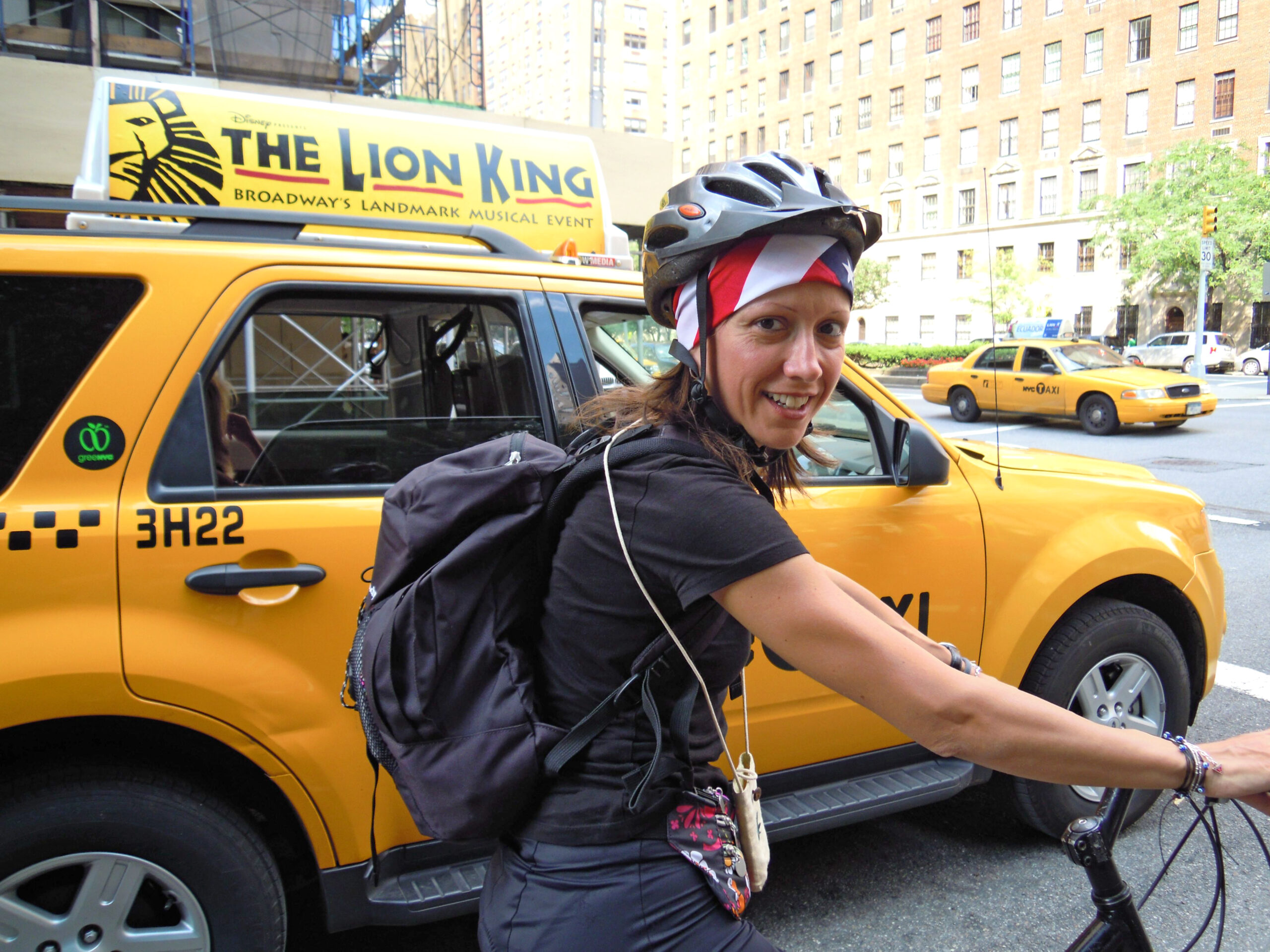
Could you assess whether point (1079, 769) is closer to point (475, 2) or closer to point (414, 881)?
point (414, 881)

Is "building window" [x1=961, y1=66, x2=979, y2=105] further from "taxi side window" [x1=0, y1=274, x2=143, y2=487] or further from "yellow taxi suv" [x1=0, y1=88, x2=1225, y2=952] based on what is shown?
"taxi side window" [x1=0, y1=274, x2=143, y2=487]

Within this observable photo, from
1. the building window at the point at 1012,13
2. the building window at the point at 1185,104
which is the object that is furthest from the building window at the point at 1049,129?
the building window at the point at 1185,104

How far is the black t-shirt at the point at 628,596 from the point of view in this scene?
1.18 meters

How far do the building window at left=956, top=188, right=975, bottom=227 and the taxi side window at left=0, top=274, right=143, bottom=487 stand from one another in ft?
172

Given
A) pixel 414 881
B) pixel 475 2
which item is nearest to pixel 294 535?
pixel 414 881

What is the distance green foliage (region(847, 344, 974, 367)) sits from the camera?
33.4 meters

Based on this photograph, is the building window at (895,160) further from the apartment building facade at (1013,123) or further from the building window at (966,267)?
the building window at (966,267)

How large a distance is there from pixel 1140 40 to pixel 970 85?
8892 mm

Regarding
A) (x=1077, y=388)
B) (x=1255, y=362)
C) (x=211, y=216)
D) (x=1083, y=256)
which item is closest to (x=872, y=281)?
(x=1083, y=256)

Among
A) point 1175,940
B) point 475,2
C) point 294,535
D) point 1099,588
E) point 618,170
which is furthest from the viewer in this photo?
point 475,2

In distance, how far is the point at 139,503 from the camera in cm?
205

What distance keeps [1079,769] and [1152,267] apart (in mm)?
47930

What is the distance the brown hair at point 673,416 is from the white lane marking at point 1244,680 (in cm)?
411

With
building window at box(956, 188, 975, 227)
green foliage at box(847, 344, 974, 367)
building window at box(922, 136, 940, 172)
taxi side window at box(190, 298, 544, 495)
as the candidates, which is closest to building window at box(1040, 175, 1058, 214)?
building window at box(956, 188, 975, 227)
